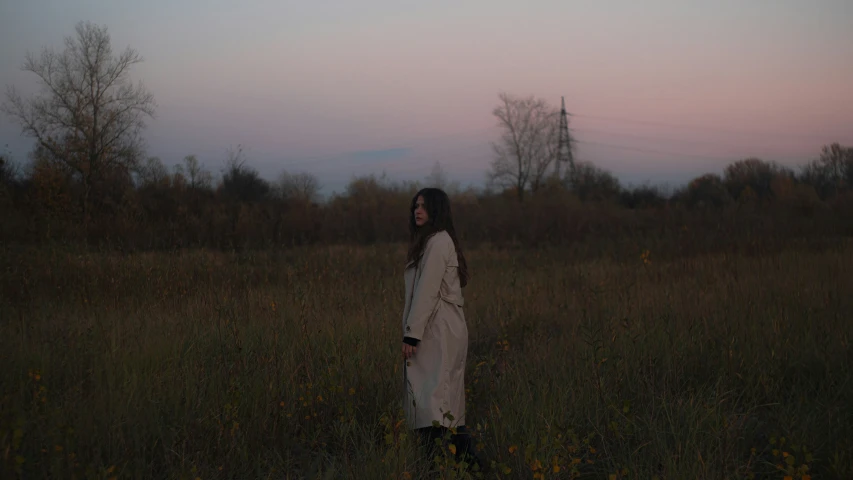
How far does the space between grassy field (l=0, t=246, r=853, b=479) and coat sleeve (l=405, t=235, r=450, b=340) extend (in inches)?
22.7

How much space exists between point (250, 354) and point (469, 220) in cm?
2085

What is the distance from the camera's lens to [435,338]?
3844mm

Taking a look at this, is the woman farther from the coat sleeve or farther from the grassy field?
the grassy field

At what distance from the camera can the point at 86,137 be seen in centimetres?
2970

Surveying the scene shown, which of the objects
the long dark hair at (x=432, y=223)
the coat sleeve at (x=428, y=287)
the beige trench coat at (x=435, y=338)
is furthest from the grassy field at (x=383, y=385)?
the long dark hair at (x=432, y=223)

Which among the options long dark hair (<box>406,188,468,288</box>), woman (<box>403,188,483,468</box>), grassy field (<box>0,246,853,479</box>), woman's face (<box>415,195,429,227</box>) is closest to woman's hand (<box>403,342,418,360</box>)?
woman (<box>403,188,483,468</box>)

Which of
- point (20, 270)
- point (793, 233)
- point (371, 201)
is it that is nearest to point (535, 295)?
point (20, 270)

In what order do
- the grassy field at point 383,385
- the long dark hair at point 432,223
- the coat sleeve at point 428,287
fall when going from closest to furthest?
1. the grassy field at point 383,385
2. the coat sleeve at point 428,287
3. the long dark hair at point 432,223

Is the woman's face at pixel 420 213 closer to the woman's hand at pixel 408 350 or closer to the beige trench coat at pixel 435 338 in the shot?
the beige trench coat at pixel 435 338

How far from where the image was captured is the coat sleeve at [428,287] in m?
3.78

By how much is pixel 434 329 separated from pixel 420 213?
2.43ft

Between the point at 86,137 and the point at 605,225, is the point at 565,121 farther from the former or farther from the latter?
the point at 86,137

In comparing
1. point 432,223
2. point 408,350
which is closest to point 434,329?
point 408,350

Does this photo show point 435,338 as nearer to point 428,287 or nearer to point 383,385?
point 428,287
